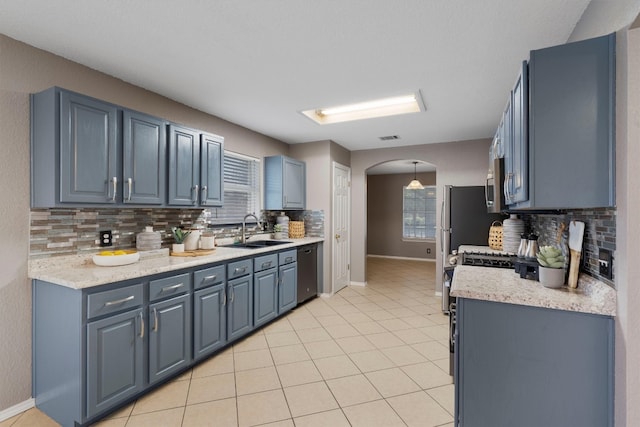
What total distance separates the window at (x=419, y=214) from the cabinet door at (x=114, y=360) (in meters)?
7.21

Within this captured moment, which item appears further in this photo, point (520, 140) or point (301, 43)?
point (301, 43)

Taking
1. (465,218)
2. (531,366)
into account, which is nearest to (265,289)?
(531,366)

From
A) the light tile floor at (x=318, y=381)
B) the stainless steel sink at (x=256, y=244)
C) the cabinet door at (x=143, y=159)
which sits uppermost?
the cabinet door at (x=143, y=159)

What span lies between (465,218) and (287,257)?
2.43 m

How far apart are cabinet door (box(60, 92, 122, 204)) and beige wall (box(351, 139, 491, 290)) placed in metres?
3.85

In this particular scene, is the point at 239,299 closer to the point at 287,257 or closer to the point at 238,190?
the point at 287,257

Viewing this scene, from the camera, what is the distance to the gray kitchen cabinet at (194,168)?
2.74 meters

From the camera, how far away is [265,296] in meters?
3.41

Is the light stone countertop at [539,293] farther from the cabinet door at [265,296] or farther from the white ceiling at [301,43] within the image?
the cabinet door at [265,296]

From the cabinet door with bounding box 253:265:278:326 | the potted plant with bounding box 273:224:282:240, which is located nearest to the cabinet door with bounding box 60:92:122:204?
the cabinet door with bounding box 253:265:278:326

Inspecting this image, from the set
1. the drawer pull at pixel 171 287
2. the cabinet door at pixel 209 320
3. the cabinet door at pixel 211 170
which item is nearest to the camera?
the drawer pull at pixel 171 287

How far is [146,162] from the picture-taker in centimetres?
250

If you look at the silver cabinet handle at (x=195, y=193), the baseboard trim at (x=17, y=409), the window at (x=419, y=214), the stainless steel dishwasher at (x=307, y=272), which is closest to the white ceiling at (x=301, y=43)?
the silver cabinet handle at (x=195, y=193)

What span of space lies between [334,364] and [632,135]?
2443 millimetres
